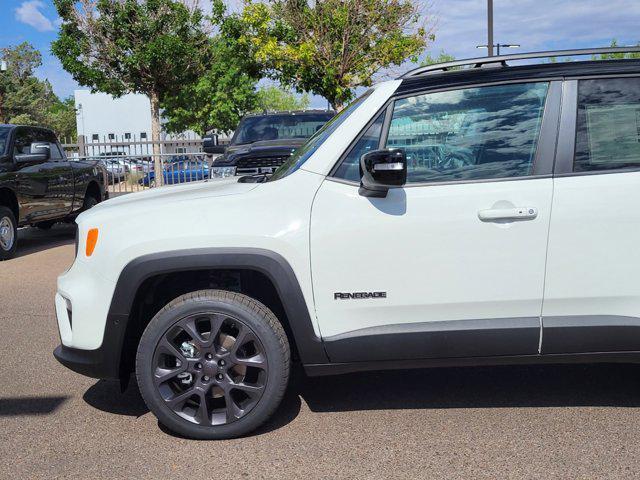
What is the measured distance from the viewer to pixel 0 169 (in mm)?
9773

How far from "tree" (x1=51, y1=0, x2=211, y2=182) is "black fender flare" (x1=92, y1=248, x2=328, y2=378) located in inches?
875

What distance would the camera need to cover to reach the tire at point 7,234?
9898mm

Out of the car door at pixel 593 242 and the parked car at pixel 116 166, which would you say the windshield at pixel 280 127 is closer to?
the parked car at pixel 116 166

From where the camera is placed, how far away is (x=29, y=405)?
13.9 feet

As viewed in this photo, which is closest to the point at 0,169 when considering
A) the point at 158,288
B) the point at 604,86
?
the point at 158,288

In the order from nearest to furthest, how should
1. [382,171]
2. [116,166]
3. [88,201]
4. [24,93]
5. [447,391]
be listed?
[382,171] < [447,391] < [88,201] < [116,166] < [24,93]

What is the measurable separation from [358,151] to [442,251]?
675mm

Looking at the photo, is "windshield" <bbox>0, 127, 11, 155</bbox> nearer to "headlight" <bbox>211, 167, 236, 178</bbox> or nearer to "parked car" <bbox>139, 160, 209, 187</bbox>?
"headlight" <bbox>211, 167, 236, 178</bbox>

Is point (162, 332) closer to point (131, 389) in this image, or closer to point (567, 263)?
point (131, 389)

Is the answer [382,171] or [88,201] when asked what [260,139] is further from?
[382,171]

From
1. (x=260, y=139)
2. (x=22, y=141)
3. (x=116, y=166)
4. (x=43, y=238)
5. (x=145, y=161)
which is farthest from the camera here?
(x=145, y=161)

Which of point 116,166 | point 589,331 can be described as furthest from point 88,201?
point 589,331

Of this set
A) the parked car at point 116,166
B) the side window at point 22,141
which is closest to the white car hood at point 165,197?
the side window at point 22,141

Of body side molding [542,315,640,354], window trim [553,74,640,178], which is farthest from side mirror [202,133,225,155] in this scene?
body side molding [542,315,640,354]
